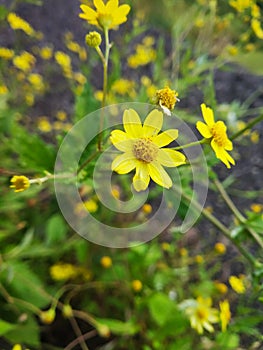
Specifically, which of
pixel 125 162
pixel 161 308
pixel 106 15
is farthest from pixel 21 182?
pixel 161 308

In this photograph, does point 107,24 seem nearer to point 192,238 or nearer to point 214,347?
point 214,347

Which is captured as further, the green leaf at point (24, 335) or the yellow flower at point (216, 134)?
the green leaf at point (24, 335)

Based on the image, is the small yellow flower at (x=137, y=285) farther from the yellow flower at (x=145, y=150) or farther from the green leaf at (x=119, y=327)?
the yellow flower at (x=145, y=150)

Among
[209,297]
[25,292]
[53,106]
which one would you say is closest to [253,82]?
[53,106]

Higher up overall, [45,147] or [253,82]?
[253,82]

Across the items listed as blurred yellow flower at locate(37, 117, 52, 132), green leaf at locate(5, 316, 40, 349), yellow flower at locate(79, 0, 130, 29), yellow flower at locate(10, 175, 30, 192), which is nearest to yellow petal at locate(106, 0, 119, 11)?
yellow flower at locate(79, 0, 130, 29)

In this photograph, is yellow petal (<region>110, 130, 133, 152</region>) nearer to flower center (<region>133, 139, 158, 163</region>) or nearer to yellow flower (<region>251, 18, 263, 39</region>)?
flower center (<region>133, 139, 158, 163</region>)

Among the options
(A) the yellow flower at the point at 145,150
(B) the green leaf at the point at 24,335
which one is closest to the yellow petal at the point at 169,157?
(A) the yellow flower at the point at 145,150
